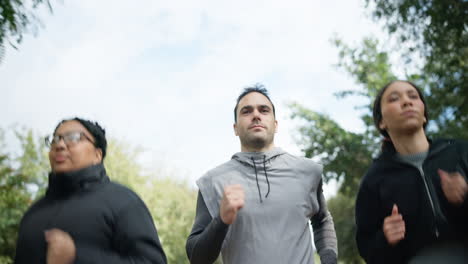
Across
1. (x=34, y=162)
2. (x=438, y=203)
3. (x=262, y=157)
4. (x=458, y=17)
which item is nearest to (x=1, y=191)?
(x=262, y=157)

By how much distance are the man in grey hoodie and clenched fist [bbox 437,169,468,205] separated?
138cm

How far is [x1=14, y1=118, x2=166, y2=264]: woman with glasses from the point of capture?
3.19m

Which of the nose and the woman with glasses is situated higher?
the nose

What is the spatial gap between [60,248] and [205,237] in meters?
1.32

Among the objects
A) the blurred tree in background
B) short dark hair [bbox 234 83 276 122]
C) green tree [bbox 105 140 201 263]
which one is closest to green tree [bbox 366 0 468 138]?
the blurred tree in background

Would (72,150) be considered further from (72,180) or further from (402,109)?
(402,109)

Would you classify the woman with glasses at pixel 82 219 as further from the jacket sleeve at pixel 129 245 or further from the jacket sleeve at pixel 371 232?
the jacket sleeve at pixel 371 232

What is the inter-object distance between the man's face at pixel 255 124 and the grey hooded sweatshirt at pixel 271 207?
0.10 meters

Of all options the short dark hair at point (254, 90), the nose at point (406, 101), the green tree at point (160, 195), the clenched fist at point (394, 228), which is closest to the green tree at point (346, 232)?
the green tree at point (160, 195)

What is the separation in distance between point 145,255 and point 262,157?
1.72 m

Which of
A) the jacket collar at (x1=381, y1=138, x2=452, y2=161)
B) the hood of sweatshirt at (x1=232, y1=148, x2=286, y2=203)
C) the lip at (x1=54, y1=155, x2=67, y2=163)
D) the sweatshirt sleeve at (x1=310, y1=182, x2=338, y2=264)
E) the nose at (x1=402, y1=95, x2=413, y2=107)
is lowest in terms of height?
the sweatshirt sleeve at (x1=310, y1=182, x2=338, y2=264)

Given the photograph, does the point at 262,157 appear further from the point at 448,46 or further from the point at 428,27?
the point at 448,46

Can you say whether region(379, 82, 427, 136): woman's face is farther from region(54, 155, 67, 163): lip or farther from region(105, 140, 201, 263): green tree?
region(105, 140, 201, 263): green tree

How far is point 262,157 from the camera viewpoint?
466cm
